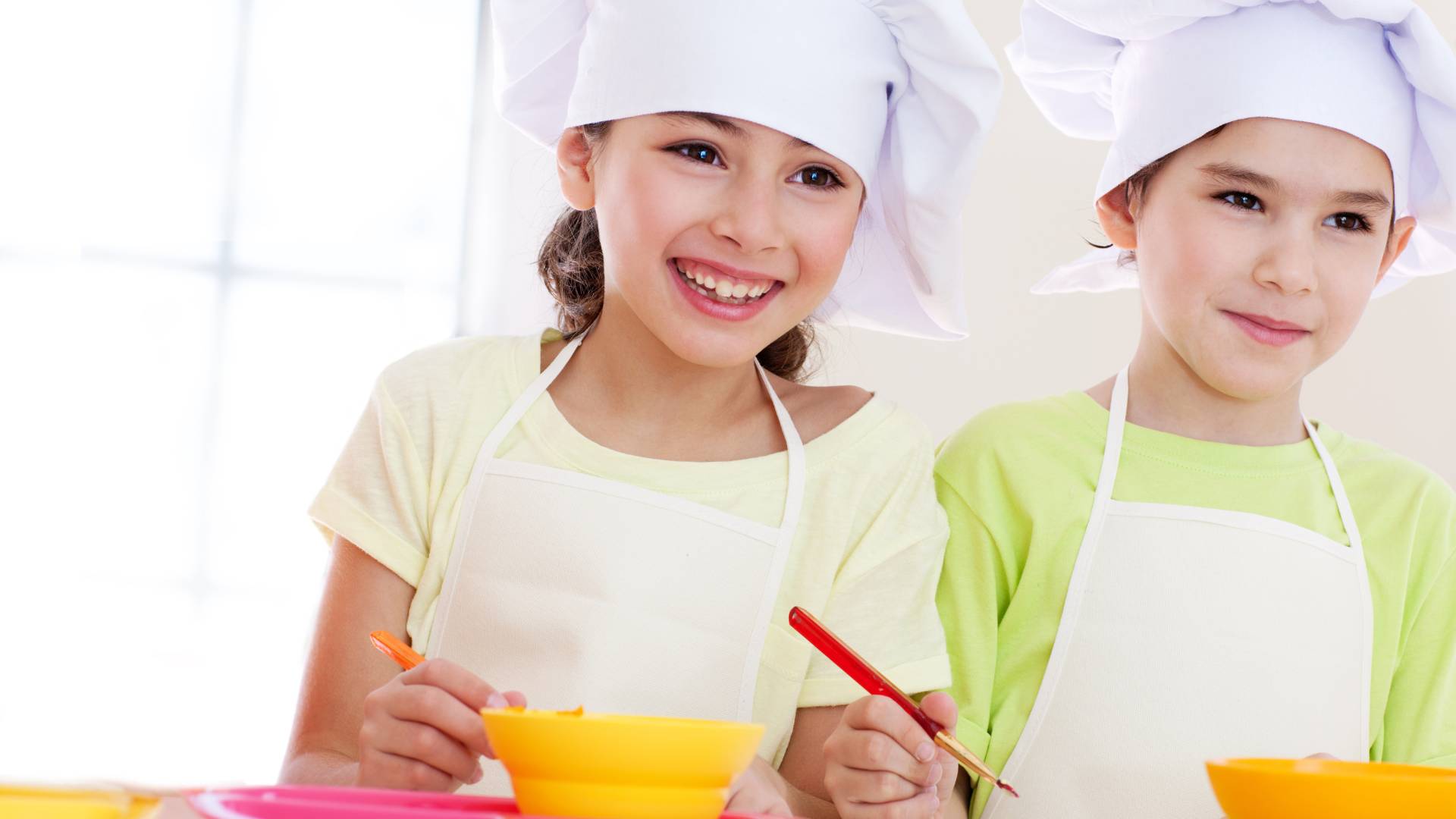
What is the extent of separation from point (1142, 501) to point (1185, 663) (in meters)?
0.15

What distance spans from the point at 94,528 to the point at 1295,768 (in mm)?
2424

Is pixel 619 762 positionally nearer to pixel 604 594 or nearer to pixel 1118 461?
pixel 604 594

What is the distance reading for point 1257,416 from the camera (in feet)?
4.12

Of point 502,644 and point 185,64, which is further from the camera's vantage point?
point 185,64

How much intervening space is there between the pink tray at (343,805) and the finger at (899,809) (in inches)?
10.4

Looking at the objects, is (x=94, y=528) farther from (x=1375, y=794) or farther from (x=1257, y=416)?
(x=1375, y=794)

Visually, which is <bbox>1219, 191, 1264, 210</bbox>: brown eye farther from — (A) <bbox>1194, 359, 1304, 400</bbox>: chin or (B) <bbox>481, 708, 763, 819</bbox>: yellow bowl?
(B) <bbox>481, 708, 763, 819</bbox>: yellow bowl

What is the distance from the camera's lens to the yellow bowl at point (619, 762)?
555mm

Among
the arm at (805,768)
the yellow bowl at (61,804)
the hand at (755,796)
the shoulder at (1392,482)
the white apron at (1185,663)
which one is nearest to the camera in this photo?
the yellow bowl at (61,804)

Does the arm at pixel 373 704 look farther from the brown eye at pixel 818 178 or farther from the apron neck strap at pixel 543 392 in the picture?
the brown eye at pixel 818 178

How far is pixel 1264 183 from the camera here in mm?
1151

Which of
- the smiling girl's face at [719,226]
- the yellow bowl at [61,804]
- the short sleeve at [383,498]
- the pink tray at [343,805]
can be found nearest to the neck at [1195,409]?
the smiling girl's face at [719,226]

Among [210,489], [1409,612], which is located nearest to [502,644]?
[1409,612]

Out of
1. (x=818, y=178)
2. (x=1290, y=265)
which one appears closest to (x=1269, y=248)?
(x=1290, y=265)
